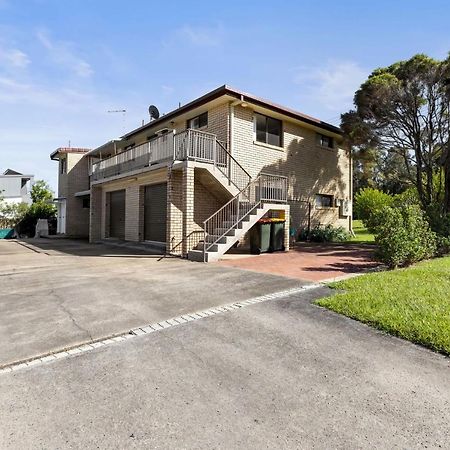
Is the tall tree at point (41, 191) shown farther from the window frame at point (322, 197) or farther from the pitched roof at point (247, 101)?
the window frame at point (322, 197)

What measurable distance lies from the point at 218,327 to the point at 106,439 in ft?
7.74

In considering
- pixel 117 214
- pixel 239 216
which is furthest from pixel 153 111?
pixel 239 216

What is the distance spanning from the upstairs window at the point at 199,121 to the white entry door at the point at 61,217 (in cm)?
1407

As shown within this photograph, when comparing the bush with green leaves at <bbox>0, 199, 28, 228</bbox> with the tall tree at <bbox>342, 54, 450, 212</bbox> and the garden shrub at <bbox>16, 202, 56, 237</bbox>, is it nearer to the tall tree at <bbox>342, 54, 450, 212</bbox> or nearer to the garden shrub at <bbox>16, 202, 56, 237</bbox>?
the garden shrub at <bbox>16, 202, 56, 237</bbox>

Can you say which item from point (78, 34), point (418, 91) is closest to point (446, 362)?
point (78, 34)

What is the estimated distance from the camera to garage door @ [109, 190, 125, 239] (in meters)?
17.6

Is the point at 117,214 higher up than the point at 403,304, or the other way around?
the point at 117,214

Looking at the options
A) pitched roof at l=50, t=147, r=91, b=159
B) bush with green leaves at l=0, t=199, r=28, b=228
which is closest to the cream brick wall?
pitched roof at l=50, t=147, r=91, b=159

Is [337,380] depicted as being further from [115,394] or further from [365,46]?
[365,46]

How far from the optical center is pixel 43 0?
716 centimetres

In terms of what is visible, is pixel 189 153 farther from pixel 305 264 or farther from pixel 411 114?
pixel 411 114

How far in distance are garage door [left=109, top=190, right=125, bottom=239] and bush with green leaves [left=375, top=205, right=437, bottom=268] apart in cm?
1297

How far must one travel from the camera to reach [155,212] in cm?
1498

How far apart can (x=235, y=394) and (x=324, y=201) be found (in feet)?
58.3
